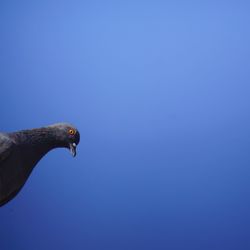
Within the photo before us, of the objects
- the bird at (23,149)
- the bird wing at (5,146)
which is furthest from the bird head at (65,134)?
the bird wing at (5,146)

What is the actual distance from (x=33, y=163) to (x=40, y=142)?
100 mm

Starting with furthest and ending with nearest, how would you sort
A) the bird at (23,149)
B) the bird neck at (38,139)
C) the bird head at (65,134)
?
the bird head at (65,134), the bird neck at (38,139), the bird at (23,149)

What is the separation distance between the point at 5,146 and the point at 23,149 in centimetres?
11

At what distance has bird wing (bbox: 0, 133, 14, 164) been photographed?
144 centimetres

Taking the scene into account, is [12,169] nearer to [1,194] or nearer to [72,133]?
[1,194]

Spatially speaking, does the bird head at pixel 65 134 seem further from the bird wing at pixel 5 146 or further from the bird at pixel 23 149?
the bird wing at pixel 5 146

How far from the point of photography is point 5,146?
57.1 inches

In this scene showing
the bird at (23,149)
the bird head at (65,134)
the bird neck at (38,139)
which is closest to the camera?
the bird at (23,149)

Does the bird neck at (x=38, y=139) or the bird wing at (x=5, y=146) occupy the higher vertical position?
the bird neck at (x=38, y=139)

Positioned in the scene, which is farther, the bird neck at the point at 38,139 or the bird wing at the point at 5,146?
the bird neck at the point at 38,139

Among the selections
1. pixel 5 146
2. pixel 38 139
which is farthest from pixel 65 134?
pixel 5 146

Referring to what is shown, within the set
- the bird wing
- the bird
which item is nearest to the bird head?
the bird

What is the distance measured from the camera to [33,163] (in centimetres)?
158

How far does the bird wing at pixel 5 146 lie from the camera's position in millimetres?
1435
